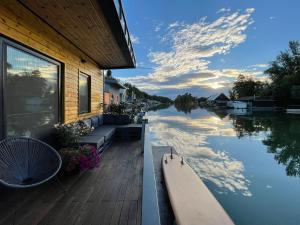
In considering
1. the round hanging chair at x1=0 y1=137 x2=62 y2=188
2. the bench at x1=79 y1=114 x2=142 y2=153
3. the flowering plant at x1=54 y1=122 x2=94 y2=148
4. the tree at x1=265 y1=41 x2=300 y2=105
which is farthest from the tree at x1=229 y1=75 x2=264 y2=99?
the round hanging chair at x1=0 y1=137 x2=62 y2=188

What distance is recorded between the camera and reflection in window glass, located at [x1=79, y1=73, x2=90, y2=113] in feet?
18.6

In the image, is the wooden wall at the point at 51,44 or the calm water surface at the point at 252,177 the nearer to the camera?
the wooden wall at the point at 51,44

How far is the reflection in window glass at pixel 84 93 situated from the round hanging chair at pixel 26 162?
326 cm

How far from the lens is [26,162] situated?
2.34 metres

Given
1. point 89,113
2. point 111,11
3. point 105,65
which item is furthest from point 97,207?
point 105,65

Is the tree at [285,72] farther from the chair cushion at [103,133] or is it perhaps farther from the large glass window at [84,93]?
the chair cushion at [103,133]

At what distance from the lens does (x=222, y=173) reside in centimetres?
584

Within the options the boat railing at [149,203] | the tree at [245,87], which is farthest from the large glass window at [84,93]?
the tree at [245,87]

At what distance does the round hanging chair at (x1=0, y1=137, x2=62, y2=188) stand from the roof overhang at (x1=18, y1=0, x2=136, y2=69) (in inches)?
75.9

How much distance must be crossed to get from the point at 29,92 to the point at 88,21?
4.92ft

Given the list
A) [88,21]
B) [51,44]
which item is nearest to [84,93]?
[51,44]

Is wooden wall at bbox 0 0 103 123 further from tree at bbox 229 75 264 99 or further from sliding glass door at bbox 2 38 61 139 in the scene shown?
tree at bbox 229 75 264 99

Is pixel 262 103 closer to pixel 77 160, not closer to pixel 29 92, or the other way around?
pixel 77 160

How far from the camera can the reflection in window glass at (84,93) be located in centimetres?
568
